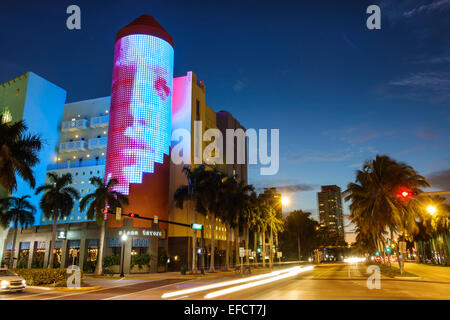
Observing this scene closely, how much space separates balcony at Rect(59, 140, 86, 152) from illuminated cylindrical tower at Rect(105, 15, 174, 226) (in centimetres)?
2385

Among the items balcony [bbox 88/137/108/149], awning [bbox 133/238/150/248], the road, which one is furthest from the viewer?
balcony [bbox 88/137/108/149]

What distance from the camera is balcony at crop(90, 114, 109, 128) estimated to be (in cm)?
8250

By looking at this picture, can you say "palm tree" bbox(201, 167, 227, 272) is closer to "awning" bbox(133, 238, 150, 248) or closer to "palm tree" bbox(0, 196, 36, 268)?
"awning" bbox(133, 238, 150, 248)

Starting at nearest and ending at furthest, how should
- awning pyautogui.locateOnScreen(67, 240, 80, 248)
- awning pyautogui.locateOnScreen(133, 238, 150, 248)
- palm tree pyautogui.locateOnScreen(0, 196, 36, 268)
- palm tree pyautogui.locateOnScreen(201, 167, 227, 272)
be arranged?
palm tree pyautogui.locateOnScreen(201, 167, 227, 272)
awning pyautogui.locateOnScreen(133, 238, 150, 248)
awning pyautogui.locateOnScreen(67, 240, 80, 248)
palm tree pyautogui.locateOnScreen(0, 196, 36, 268)

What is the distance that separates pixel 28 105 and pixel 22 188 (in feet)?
65.2

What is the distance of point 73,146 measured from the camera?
8544 cm

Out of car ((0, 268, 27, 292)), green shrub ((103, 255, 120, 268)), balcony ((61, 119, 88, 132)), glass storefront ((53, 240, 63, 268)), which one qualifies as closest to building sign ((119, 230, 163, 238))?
green shrub ((103, 255, 120, 268))

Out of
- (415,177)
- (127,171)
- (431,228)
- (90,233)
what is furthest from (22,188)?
(431,228)

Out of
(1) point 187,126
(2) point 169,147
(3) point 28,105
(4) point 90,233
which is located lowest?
(4) point 90,233

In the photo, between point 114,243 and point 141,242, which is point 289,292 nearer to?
point 141,242

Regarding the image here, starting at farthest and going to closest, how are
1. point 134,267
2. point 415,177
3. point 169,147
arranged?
point 169,147
point 134,267
point 415,177

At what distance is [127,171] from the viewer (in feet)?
200

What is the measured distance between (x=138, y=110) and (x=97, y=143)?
81.6 ft
